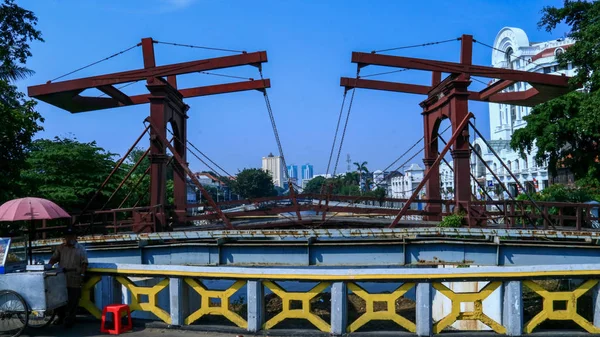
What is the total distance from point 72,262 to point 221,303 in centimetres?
236

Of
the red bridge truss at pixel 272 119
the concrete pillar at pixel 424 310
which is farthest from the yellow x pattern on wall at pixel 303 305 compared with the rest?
the red bridge truss at pixel 272 119

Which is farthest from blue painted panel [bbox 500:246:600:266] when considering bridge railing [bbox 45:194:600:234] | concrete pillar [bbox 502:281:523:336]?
concrete pillar [bbox 502:281:523:336]

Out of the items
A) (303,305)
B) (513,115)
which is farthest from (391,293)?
(513,115)

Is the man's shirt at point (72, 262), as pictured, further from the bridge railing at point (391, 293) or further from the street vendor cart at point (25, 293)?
the bridge railing at point (391, 293)

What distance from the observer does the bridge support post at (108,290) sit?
283 inches

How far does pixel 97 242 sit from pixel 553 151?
30.6 meters

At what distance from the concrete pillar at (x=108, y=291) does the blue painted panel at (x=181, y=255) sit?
5.44 meters

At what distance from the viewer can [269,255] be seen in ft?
41.0

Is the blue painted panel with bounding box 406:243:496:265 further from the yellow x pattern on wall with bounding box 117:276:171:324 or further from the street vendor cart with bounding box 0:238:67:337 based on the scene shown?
the street vendor cart with bounding box 0:238:67:337

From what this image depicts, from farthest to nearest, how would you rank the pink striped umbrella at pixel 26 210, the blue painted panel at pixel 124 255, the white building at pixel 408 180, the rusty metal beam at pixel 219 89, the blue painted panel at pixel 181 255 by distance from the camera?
the white building at pixel 408 180, the rusty metal beam at pixel 219 89, the blue painted panel at pixel 124 255, the blue painted panel at pixel 181 255, the pink striped umbrella at pixel 26 210

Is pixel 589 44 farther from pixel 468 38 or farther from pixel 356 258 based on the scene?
pixel 356 258

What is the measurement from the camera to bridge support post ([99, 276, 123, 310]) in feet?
23.6

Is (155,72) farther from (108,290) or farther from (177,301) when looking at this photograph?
(177,301)

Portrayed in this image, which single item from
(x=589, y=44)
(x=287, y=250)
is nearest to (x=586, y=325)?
(x=287, y=250)
